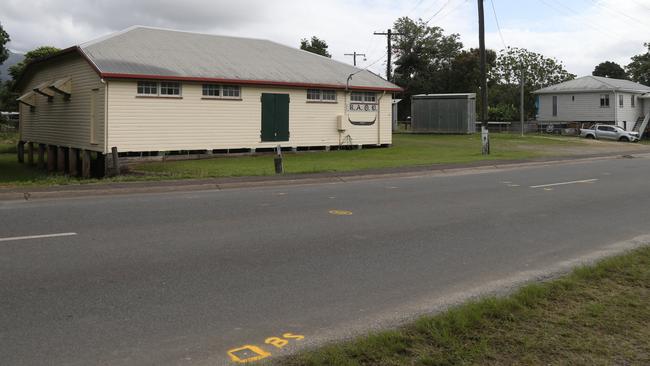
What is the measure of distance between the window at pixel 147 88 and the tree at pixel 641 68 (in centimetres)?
7383

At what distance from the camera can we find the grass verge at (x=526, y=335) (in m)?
4.16

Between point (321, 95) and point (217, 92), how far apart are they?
5676 millimetres

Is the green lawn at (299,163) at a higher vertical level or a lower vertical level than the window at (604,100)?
lower

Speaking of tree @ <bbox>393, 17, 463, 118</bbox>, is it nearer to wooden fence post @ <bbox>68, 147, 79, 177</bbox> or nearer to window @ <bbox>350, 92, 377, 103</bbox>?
window @ <bbox>350, 92, 377, 103</bbox>

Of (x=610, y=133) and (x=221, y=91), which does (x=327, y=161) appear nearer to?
(x=221, y=91)

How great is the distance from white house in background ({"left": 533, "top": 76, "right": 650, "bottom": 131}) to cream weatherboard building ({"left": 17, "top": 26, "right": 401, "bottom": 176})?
29.8 m

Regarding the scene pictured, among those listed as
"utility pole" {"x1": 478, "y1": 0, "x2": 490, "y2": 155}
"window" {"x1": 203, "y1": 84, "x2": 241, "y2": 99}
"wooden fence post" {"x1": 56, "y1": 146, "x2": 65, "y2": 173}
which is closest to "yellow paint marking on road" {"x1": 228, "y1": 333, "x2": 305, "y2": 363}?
"window" {"x1": 203, "y1": 84, "x2": 241, "y2": 99}

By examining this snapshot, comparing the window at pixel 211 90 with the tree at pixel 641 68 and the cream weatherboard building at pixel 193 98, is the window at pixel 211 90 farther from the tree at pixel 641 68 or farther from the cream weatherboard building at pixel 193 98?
the tree at pixel 641 68

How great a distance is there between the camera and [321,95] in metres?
29.4

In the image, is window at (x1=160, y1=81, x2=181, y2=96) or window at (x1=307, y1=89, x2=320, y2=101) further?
window at (x1=307, y1=89, x2=320, y2=101)

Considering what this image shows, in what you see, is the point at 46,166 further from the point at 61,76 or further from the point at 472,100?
the point at 472,100

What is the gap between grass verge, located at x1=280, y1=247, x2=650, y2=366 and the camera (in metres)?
4.16

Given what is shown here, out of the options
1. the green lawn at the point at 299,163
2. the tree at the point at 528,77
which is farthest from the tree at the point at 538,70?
the green lawn at the point at 299,163

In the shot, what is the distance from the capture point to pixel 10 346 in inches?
178
